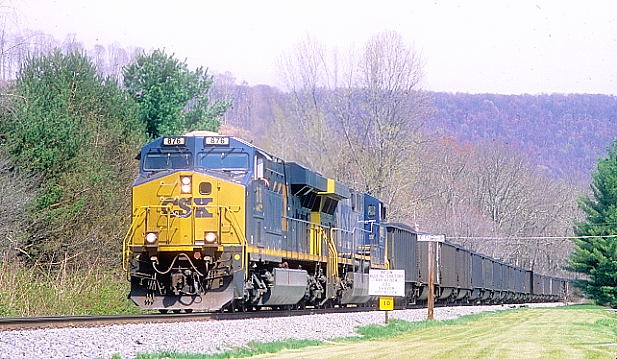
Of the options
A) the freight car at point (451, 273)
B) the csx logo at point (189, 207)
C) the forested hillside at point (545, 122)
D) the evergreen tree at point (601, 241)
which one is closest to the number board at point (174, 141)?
the csx logo at point (189, 207)

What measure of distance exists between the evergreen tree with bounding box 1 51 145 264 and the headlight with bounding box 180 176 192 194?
6423mm

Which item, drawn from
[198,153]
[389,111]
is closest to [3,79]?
[198,153]

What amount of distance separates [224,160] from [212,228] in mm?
1807

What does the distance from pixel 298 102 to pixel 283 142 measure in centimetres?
282

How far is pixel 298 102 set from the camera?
53.3m

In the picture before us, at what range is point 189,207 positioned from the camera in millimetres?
19062

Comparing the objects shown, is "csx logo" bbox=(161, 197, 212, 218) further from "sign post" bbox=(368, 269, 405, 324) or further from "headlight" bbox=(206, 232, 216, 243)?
"sign post" bbox=(368, 269, 405, 324)

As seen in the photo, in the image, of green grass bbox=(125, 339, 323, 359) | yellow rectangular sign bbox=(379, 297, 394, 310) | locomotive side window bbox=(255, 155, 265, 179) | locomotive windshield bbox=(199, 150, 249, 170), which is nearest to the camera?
green grass bbox=(125, 339, 323, 359)

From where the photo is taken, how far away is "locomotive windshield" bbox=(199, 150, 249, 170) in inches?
786

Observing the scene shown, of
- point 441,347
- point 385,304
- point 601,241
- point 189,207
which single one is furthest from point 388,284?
point 601,241

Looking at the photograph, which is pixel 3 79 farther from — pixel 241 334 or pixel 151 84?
pixel 241 334

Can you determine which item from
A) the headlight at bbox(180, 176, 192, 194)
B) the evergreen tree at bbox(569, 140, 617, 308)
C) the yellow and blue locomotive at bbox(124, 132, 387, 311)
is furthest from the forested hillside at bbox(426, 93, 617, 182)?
the headlight at bbox(180, 176, 192, 194)

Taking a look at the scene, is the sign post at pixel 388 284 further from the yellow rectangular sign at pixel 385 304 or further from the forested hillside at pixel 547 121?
the forested hillside at pixel 547 121

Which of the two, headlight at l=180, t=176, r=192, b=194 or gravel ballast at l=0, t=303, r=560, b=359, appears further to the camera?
headlight at l=180, t=176, r=192, b=194
